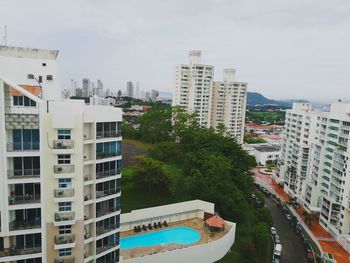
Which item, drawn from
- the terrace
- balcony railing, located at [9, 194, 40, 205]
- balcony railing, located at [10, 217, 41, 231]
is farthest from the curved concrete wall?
balcony railing, located at [9, 194, 40, 205]

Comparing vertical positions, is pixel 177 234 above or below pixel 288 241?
above

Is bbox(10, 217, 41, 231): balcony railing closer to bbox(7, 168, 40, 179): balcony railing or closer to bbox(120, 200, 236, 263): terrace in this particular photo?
bbox(7, 168, 40, 179): balcony railing

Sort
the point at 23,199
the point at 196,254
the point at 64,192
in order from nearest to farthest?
the point at 23,199, the point at 64,192, the point at 196,254

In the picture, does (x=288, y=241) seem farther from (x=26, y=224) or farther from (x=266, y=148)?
(x=266, y=148)

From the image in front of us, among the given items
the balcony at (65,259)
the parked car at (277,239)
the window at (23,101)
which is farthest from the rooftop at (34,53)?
the parked car at (277,239)

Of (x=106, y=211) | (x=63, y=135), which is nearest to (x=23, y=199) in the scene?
(x=63, y=135)

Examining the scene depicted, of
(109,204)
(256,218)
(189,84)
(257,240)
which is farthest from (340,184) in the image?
(189,84)
